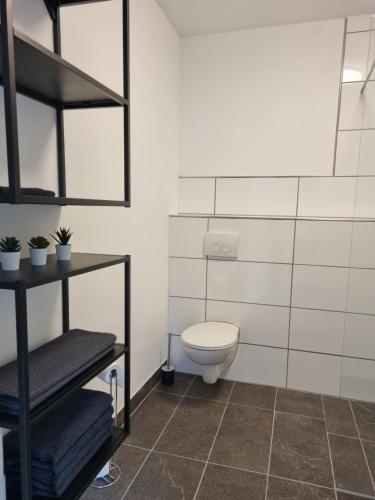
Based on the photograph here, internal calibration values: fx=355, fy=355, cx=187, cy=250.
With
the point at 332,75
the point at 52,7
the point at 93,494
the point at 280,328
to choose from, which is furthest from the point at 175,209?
the point at 93,494

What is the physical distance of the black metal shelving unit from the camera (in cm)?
78

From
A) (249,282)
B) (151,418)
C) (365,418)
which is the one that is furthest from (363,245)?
(151,418)

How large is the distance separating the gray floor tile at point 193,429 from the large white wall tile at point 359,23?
247 cm

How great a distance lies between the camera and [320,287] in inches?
88.4

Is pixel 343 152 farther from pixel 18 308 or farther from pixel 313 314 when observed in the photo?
pixel 18 308

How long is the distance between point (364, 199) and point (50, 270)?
1974mm

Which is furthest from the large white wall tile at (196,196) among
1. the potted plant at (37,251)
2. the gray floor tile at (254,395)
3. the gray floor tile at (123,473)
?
the potted plant at (37,251)

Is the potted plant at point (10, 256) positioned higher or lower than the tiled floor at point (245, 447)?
higher

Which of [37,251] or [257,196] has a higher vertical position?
[257,196]

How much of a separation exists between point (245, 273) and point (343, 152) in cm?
101

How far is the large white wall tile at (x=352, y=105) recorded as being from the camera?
2268 millimetres

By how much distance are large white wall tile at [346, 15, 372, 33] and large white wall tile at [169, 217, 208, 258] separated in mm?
1511

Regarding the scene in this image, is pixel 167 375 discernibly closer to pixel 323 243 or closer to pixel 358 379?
pixel 358 379

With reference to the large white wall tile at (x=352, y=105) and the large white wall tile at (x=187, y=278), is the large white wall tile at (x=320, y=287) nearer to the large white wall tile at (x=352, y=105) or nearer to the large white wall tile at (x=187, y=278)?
the large white wall tile at (x=187, y=278)
